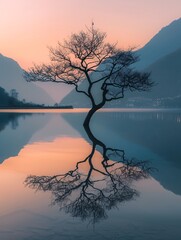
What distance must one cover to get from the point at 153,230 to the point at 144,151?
12509mm

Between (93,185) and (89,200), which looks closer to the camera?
(89,200)

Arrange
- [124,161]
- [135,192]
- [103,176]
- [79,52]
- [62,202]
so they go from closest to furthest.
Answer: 1. [62,202]
2. [135,192]
3. [103,176]
4. [124,161]
5. [79,52]

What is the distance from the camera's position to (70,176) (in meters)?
11.3

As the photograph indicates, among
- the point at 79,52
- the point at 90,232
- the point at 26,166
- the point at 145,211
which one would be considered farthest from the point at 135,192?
the point at 79,52

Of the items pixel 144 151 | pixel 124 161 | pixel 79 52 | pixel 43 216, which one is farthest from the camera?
pixel 79 52

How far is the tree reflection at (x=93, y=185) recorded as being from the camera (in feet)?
→ 25.0

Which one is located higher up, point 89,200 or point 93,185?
point 89,200

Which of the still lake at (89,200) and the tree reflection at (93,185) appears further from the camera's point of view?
the tree reflection at (93,185)

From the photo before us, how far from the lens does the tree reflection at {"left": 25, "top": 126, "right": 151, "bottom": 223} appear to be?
761cm

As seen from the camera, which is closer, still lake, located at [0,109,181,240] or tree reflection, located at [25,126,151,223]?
still lake, located at [0,109,181,240]

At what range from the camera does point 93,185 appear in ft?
32.3

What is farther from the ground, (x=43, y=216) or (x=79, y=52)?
(x=79, y=52)

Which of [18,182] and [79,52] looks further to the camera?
[79,52]

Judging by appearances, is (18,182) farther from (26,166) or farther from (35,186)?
(26,166)
